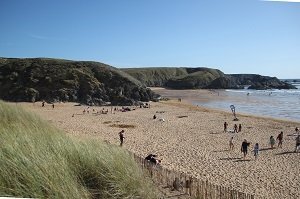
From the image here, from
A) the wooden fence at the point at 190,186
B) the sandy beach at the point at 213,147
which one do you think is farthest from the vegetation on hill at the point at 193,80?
the wooden fence at the point at 190,186

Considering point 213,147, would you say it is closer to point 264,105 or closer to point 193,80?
point 264,105

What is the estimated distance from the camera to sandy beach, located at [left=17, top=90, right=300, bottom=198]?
513 inches

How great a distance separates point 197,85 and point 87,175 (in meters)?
103

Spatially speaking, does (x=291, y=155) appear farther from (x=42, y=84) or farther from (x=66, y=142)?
(x=42, y=84)

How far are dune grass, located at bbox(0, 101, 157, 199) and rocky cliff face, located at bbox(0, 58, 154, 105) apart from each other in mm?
43442

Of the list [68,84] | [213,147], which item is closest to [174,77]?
[68,84]

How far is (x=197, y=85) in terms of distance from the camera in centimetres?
10750

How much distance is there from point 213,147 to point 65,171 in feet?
51.0

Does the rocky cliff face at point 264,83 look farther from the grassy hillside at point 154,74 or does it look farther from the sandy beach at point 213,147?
the sandy beach at point 213,147

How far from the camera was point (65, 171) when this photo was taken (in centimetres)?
514

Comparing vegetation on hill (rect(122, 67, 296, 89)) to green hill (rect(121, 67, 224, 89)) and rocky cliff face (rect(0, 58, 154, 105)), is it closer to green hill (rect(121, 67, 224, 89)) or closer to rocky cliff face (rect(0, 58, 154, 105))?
green hill (rect(121, 67, 224, 89))

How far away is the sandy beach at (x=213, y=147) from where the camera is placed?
13.0 m

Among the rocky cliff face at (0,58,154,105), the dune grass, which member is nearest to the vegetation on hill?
the rocky cliff face at (0,58,154,105)

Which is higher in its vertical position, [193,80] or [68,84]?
[193,80]
